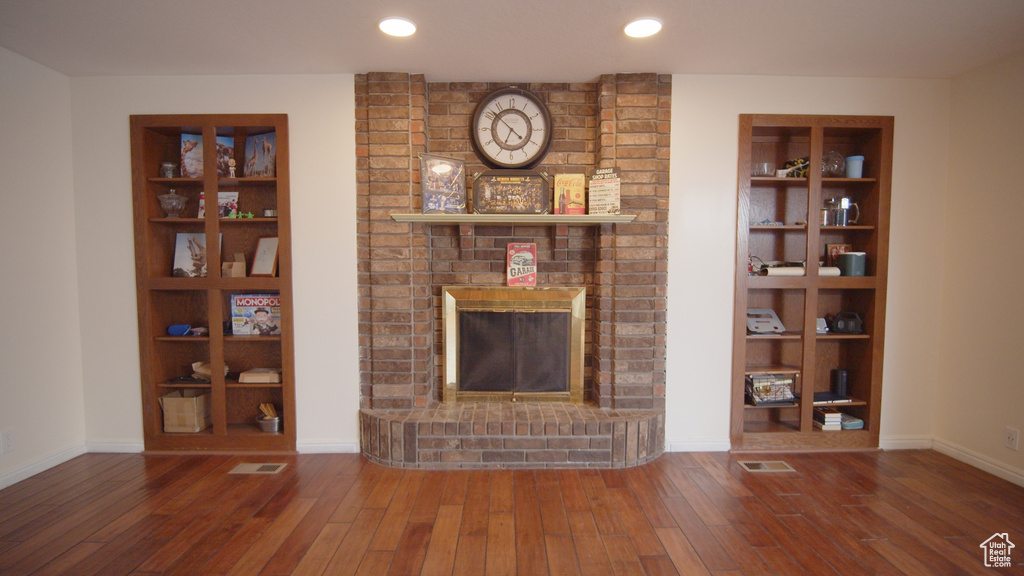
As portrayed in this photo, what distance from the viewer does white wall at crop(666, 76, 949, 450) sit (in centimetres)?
274

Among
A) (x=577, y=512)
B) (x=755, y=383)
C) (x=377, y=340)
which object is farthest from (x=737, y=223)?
(x=377, y=340)

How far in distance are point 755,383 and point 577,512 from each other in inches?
60.9

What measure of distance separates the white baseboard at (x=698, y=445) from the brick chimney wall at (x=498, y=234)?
0.30 metres

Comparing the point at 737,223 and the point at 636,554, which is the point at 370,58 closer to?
the point at 737,223

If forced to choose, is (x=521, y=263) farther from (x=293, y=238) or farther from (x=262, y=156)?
(x=262, y=156)

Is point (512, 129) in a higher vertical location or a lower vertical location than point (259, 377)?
higher

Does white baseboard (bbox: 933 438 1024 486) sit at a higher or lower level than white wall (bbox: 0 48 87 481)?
lower

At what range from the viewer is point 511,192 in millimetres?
2703

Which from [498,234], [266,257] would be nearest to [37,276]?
[266,257]

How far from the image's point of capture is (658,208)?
274cm

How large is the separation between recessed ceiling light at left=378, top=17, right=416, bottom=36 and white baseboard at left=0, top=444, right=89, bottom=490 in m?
3.16

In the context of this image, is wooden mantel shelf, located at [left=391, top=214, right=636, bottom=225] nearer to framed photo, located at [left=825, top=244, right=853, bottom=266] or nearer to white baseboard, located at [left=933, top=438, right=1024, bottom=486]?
framed photo, located at [left=825, top=244, right=853, bottom=266]

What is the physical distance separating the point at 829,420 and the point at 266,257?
3858 millimetres

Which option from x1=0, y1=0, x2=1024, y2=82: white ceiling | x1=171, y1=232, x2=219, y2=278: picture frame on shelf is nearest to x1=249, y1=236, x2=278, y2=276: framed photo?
x1=171, y1=232, x2=219, y2=278: picture frame on shelf
